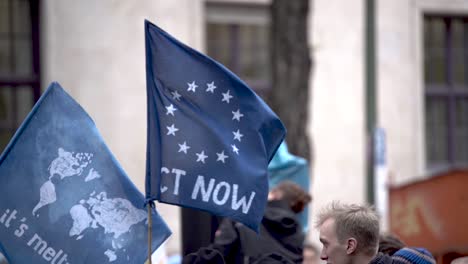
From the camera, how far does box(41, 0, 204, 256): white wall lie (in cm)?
1435

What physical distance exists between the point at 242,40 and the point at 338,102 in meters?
1.39

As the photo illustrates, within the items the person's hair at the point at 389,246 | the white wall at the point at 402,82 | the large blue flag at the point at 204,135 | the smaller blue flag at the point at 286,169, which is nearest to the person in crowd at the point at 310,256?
the smaller blue flag at the point at 286,169

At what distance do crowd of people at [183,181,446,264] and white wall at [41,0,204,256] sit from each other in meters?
7.14

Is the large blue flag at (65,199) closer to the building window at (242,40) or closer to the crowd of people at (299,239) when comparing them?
the crowd of people at (299,239)

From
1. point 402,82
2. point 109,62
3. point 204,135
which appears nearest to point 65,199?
point 204,135

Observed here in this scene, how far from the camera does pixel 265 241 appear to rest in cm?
687


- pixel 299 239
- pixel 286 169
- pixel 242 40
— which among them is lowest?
pixel 299 239

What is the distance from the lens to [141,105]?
48.2 ft

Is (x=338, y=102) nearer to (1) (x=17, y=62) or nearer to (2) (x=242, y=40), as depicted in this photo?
(2) (x=242, y=40)

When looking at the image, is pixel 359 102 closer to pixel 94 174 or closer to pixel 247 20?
pixel 247 20

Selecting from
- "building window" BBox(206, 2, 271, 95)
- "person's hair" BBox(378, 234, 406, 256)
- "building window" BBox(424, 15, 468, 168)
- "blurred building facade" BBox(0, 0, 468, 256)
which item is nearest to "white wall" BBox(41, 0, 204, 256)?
"blurred building facade" BBox(0, 0, 468, 256)

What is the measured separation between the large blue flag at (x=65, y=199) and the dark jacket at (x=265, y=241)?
2.90ft

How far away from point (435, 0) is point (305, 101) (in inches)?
237

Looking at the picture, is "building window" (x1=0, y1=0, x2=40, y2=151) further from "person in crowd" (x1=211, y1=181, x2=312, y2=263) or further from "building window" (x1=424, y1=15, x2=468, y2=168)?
"person in crowd" (x1=211, y1=181, x2=312, y2=263)
